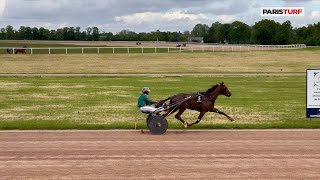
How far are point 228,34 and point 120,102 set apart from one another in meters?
142

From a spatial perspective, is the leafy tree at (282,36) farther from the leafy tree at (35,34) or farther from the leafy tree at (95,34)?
the leafy tree at (35,34)

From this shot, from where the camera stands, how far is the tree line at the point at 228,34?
137375mm

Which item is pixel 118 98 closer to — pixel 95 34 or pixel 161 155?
pixel 161 155

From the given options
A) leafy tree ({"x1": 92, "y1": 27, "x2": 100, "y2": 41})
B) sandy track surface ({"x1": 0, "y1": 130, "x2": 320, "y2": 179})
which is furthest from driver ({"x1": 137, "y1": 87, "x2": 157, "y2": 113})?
leafy tree ({"x1": 92, "y1": 27, "x2": 100, "y2": 41})

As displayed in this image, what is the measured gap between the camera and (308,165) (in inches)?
416

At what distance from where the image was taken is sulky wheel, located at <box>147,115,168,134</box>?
1401 cm

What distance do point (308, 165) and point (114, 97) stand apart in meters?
15.7

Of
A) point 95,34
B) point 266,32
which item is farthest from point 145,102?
point 95,34

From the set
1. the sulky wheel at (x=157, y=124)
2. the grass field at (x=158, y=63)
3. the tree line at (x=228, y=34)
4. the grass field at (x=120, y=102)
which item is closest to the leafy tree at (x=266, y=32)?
the tree line at (x=228, y=34)

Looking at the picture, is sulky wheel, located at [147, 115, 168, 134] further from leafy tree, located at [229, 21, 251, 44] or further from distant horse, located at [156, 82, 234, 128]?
leafy tree, located at [229, 21, 251, 44]

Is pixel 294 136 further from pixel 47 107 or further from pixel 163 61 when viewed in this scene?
pixel 163 61

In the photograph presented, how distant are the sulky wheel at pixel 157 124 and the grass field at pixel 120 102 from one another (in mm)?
1727

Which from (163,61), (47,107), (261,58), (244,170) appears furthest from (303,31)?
(244,170)

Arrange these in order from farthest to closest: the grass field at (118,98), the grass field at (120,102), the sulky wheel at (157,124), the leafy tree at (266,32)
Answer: the leafy tree at (266,32), the grass field at (118,98), the grass field at (120,102), the sulky wheel at (157,124)
